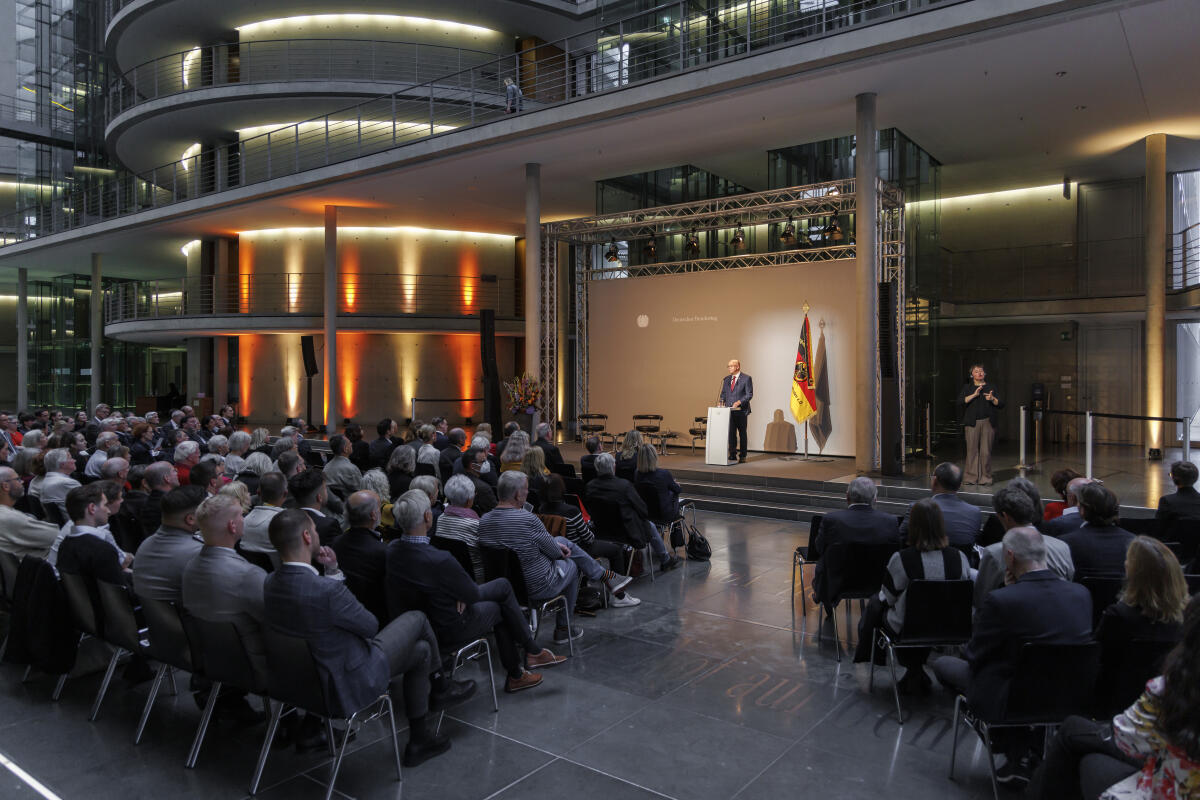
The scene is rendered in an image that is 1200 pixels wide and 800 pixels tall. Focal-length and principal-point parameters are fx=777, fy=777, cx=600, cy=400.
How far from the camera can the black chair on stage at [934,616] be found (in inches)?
163

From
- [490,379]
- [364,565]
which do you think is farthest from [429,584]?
[490,379]

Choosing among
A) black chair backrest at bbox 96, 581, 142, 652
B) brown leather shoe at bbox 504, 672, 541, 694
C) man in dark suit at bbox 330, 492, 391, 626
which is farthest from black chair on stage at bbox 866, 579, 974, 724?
black chair backrest at bbox 96, 581, 142, 652

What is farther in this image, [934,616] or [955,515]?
[955,515]

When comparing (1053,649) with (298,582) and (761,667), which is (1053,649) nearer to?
(761,667)

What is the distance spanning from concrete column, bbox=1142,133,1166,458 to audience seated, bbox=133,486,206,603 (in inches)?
559

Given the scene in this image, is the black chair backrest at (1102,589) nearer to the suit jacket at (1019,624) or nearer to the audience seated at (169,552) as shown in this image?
the suit jacket at (1019,624)

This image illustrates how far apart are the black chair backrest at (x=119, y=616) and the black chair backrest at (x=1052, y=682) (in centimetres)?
425

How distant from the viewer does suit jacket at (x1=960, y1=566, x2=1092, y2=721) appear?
323 centimetres

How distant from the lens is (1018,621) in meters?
3.23

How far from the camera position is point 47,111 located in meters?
28.9

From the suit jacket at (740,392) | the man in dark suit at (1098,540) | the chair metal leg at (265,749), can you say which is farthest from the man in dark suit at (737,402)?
the chair metal leg at (265,749)

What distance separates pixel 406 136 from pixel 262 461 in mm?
14567

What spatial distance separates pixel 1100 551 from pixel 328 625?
3.92 m

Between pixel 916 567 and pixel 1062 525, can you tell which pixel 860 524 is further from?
pixel 1062 525
